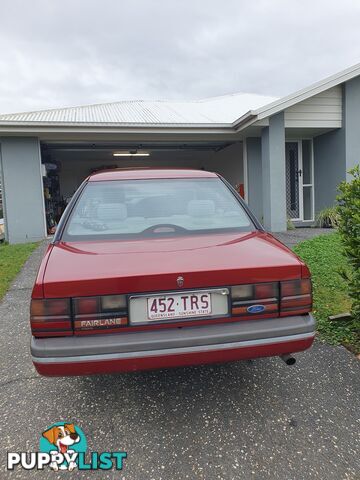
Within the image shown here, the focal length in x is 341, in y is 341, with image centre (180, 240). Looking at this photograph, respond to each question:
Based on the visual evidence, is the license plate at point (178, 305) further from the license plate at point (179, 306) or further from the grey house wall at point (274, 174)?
the grey house wall at point (274, 174)

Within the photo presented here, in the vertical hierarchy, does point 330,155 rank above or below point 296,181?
above

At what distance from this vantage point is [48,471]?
1751mm

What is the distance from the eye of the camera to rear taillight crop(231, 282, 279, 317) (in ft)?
6.25

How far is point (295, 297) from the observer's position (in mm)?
1972

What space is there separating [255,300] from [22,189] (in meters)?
8.43

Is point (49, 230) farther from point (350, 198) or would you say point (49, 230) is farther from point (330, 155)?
point (350, 198)

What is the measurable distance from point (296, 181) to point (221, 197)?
28.0 ft

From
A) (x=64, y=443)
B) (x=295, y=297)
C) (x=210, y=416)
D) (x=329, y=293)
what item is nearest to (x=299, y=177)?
(x=329, y=293)

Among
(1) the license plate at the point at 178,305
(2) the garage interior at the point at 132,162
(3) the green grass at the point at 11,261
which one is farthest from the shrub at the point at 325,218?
(1) the license plate at the point at 178,305

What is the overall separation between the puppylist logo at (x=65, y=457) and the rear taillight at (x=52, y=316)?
668 mm

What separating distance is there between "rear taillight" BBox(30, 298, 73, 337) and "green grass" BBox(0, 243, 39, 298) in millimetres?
3277

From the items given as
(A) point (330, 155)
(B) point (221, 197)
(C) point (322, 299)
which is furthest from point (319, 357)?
(A) point (330, 155)

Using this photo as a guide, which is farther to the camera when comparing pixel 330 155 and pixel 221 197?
pixel 330 155

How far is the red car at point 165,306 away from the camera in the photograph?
5.82 feet
